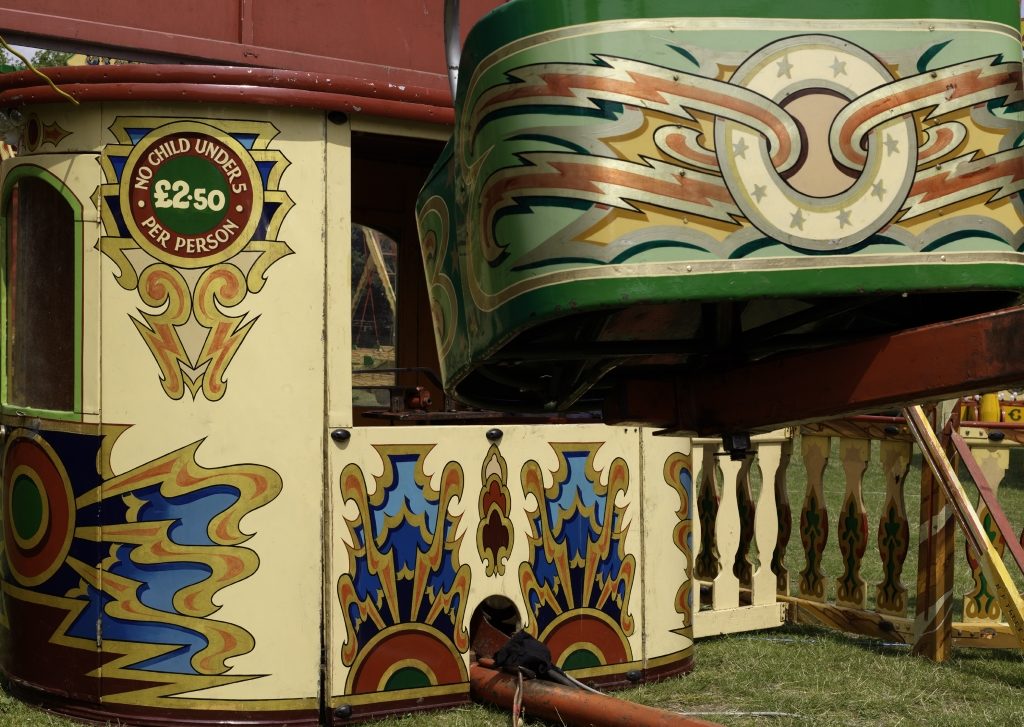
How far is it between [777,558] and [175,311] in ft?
12.3

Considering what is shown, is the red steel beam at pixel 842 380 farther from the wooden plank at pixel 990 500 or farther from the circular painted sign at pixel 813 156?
the wooden plank at pixel 990 500

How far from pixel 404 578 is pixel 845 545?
2773mm

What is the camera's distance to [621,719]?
15.9ft

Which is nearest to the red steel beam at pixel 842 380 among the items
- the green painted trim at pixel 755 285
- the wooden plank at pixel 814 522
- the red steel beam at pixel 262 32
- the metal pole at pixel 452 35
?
the green painted trim at pixel 755 285

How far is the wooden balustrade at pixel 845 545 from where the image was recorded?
21.8ft

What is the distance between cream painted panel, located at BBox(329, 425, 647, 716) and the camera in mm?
5453

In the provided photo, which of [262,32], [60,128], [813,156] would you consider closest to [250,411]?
[60,128]

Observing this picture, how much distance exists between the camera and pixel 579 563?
5.94 m

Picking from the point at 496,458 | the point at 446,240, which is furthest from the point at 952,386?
the point at 496,458

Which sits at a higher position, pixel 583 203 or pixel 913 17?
pixel 913 17

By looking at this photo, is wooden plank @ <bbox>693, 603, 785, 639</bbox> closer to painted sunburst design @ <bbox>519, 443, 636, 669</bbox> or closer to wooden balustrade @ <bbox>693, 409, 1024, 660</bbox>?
wooden balustrade @ <bbox>693, 409, 1024, 660</bbox>

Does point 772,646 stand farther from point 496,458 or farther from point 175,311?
point 175,311

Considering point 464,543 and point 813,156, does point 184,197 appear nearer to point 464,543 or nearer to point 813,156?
point 464,543

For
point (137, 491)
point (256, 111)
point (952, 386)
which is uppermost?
point (256, 111)
